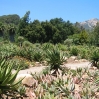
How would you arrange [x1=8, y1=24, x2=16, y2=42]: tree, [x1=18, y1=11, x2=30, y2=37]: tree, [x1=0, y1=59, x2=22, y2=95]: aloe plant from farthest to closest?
1. [x1=8, y1=24, x2=16, y2=42]: tree
2. [x1=18, y1=11, x2=30, y2=37]: tree
3. [x1=0, y1=59, x2=22, y2=95]: aloe plant

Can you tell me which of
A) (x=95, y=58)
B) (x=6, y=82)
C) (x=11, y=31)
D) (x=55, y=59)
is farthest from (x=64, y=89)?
(x=11, y=31)

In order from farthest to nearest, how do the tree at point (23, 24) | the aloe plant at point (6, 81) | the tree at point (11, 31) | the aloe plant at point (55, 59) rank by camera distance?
the tree at point (11, 31) → the tree at point (23, 24) → the aloe plant at point (55, 59) → the aloe plant at point (6, 81)

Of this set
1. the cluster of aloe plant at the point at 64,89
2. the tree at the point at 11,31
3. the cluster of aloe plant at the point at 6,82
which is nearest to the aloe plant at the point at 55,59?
the cluster of aloe plant at the point at 64,89

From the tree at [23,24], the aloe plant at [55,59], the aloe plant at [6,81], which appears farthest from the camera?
the tree at [23,24]

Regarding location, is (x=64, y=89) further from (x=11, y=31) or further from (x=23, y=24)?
(x=11, y=31)

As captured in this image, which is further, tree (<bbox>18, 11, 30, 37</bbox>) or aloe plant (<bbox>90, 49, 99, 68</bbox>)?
tree (<bbox>18, 11, 30, 37</bbox>)

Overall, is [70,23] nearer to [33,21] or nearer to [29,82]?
[33,21]

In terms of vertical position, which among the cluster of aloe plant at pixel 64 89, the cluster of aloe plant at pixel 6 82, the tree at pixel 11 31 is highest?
the tree at pixel 11 31

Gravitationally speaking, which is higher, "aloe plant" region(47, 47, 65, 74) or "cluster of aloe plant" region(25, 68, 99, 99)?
"aloe plant" region(47, 47, 65, 74)

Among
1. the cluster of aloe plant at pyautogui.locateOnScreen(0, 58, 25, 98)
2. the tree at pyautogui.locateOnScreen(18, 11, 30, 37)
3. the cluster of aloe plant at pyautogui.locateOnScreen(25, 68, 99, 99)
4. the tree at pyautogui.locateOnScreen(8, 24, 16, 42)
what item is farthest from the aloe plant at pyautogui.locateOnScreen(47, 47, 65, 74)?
the tree at pyautogui.locateOnScreen(8, 24, 16, 42)

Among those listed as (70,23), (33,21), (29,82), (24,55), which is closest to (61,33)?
(33,21)

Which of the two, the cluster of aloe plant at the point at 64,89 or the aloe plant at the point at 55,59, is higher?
the aloe plant at the point at 55,59

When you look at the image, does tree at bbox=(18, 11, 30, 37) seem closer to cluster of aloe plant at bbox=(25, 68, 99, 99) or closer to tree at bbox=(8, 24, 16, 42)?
tree at bbox=(8, 24, 16, 42)

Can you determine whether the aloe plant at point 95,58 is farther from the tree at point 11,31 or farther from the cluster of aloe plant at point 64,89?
the tree at point 11,31
